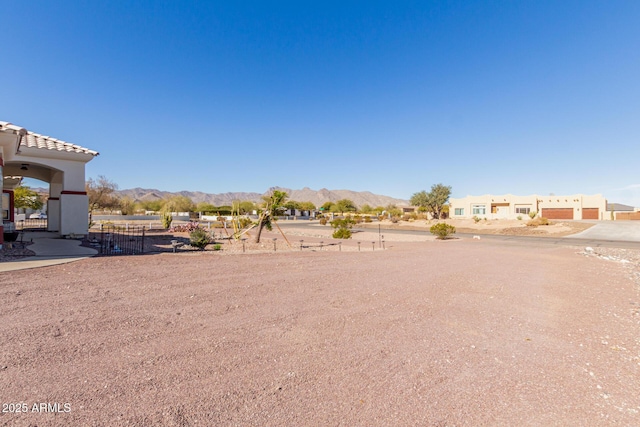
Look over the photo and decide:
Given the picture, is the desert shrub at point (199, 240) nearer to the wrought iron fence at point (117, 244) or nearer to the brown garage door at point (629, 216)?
the wrought iron fence at point (117, 244)

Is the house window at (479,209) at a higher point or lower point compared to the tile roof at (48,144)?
lower

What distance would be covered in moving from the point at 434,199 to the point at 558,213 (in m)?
22.6

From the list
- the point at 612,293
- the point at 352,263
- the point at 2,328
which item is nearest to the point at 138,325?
the point at 2,328

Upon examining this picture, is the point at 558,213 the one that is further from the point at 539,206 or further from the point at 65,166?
the point at 65,166

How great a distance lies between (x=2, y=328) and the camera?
14.2ft

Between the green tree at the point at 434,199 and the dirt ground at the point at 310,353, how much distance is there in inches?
2128

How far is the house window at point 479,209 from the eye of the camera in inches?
2430

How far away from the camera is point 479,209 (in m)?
62.5

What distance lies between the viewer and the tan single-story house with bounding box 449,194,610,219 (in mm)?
56812

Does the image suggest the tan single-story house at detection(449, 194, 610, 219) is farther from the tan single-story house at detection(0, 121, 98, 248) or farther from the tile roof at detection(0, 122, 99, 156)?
the tile roof at detection(0, 122, 99, 156)

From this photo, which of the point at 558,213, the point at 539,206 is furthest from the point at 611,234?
the point at 558,213

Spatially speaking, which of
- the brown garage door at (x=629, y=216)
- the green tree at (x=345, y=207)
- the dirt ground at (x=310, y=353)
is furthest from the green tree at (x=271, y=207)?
the brown garage door at (x=629, y=216)

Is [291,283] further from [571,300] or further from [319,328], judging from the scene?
[571,300]

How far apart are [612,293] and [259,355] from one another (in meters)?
8.72
